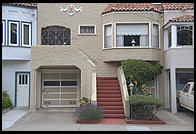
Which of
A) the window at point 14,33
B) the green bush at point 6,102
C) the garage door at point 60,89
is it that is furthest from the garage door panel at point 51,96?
the window at point 14,33

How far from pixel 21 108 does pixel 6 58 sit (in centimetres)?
314

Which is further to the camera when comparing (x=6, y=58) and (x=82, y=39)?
(x=82, y=39)

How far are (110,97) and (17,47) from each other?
658 centimetres

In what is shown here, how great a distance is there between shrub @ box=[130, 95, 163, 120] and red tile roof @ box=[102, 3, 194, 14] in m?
6.85

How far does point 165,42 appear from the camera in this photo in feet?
57.5

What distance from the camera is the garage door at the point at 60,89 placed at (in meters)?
17.5

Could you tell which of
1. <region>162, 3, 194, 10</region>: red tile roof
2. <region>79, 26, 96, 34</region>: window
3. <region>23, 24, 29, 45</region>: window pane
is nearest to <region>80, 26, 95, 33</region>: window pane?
<region>79, 26, 96, 34</region>: window

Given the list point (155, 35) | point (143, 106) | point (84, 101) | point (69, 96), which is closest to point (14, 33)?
point (69, 96)

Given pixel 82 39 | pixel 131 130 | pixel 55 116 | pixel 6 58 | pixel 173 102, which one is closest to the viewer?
pixel 131 130

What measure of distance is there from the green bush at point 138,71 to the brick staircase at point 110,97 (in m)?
0.97

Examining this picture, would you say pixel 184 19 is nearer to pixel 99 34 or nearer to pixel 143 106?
pixel 99 34

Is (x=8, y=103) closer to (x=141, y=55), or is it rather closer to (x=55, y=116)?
(x=55, y=116)

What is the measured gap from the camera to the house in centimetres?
1672

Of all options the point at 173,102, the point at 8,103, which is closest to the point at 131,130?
the point at 173,102
